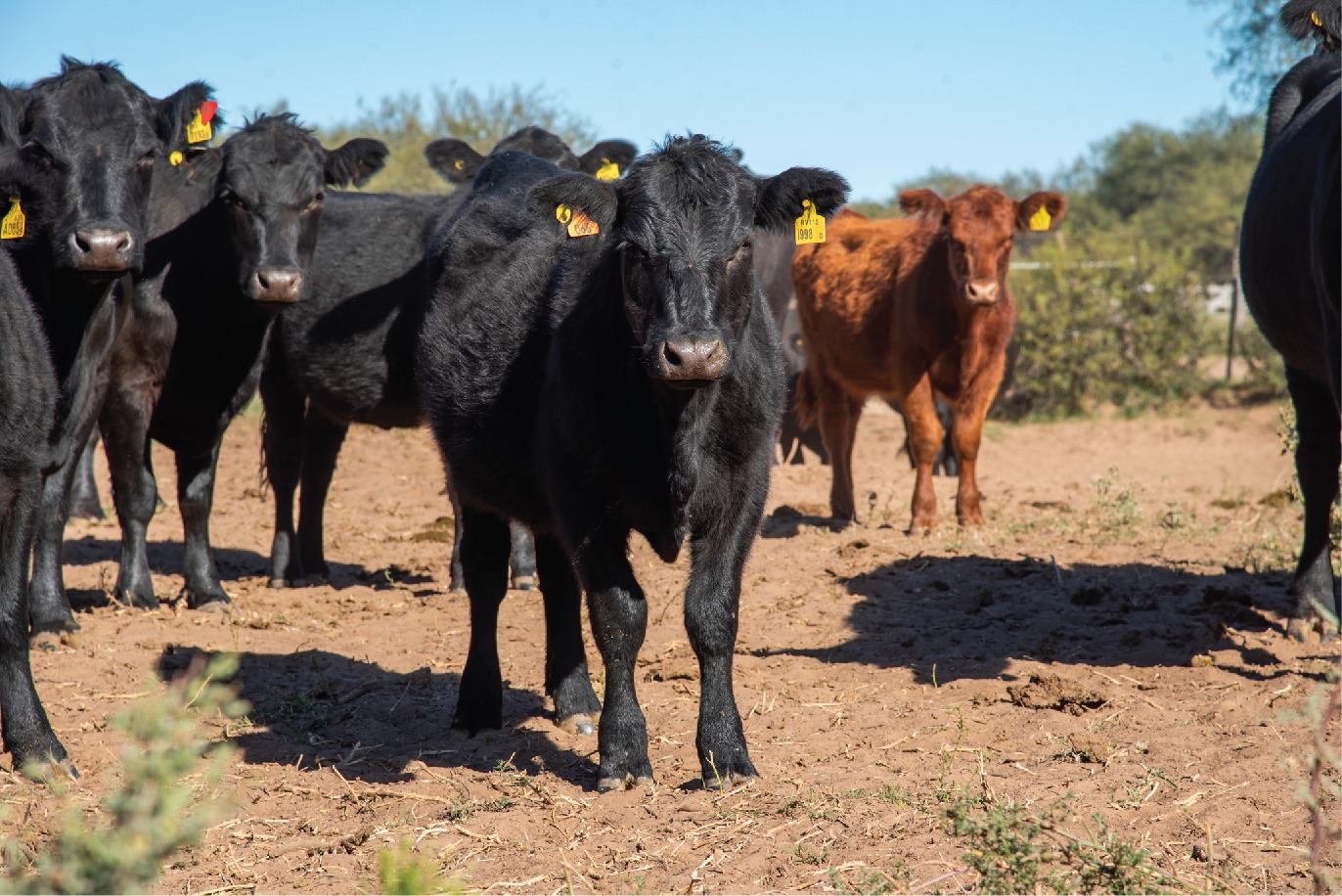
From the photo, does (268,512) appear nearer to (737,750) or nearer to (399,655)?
(399,655)

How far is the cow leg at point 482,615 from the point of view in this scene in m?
5.08

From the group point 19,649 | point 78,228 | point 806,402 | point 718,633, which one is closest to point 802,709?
point 718,633

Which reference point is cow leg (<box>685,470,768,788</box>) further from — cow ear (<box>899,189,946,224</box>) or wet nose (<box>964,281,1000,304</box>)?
cow ear (<box>899,189,946,224</box>)

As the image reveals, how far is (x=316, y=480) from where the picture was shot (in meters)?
8.55

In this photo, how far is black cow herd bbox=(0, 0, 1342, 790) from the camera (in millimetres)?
4230

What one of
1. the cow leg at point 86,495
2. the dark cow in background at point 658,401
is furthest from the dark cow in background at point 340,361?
the dark cow in background at point 658,401

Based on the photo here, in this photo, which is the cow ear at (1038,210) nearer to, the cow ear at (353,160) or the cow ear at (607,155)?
the cow ear at (607,155)

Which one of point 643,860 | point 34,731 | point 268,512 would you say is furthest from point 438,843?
point 268,512

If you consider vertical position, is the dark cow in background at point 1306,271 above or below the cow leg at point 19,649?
above

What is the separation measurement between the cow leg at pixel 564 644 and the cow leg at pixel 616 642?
2.67ft

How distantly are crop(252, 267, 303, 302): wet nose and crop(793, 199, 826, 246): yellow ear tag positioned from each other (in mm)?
3667

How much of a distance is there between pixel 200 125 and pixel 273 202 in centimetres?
57

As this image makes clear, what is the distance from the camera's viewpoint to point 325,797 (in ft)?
14.2

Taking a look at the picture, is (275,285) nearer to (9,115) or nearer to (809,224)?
(9,115)
